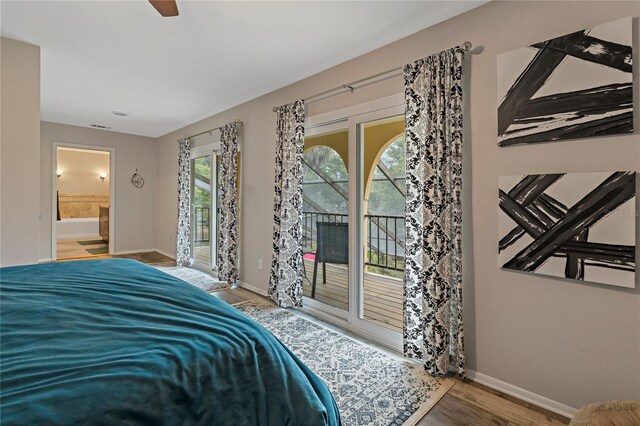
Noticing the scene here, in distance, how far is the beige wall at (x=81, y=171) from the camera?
9266 mm

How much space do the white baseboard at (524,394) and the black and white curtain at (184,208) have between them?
4922 millimetres

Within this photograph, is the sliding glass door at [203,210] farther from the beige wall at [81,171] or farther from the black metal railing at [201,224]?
the beige wall at [81,171]

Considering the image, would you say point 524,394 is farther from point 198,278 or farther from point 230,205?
point 198,278

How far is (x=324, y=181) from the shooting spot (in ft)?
11.3

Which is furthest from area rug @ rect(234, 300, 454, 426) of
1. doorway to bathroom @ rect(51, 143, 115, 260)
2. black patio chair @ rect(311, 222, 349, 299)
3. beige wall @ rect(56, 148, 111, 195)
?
beige wall @ rect(56, 148, 111, 195)

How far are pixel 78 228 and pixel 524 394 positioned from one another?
10.9 m

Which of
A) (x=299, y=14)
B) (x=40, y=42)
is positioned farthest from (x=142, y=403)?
(x=40, y=42)

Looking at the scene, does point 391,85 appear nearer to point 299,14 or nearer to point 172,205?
point 299,14

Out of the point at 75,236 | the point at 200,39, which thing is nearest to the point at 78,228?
the point at 75,236

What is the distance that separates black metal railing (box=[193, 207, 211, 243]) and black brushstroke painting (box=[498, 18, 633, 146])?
480 cm

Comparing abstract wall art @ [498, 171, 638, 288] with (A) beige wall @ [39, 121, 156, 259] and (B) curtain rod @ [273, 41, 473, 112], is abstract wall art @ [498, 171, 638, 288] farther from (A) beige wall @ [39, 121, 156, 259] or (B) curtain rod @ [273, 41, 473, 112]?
(A) beige wall @ [39, 121, 156, 259]

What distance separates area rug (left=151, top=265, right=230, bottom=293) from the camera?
4328mm

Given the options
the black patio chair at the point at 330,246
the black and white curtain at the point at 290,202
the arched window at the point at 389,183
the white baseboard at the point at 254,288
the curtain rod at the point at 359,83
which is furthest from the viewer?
the white baseboard at the point at 254,288

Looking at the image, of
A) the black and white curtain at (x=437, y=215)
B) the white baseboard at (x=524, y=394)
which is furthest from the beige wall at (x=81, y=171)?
the white baseboard at (x=524, y=394)
